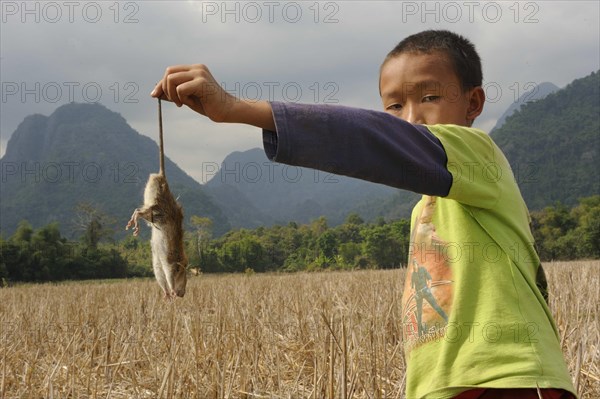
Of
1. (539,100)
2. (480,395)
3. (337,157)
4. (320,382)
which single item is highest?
(539,100)

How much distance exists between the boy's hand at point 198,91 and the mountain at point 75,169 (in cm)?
2863

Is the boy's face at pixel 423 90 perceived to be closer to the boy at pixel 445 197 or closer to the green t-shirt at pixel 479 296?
the boy at pixel 445 197

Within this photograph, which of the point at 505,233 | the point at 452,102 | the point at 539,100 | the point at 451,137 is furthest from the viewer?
the point at 539,100

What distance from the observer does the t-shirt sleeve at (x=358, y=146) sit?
37.3 inches

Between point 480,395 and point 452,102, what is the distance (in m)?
0.77

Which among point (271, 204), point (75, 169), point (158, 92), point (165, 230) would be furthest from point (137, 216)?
point (271, 204)

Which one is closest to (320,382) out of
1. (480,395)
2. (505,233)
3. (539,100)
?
(480,395)

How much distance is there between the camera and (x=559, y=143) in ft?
247

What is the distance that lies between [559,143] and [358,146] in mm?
83893

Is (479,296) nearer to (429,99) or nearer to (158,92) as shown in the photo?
(429,99)

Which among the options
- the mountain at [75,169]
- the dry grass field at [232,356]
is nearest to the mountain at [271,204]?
the mountain at [75,169]

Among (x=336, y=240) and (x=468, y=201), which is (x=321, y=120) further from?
(x=336, y=240)

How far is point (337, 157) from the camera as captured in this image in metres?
0.99

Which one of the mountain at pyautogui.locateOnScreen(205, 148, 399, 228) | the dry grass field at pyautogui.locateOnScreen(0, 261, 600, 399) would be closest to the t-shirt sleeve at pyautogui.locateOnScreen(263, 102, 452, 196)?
the dry grass field at pyautogui.locateOnScreen(0, 261, 600, 399)
